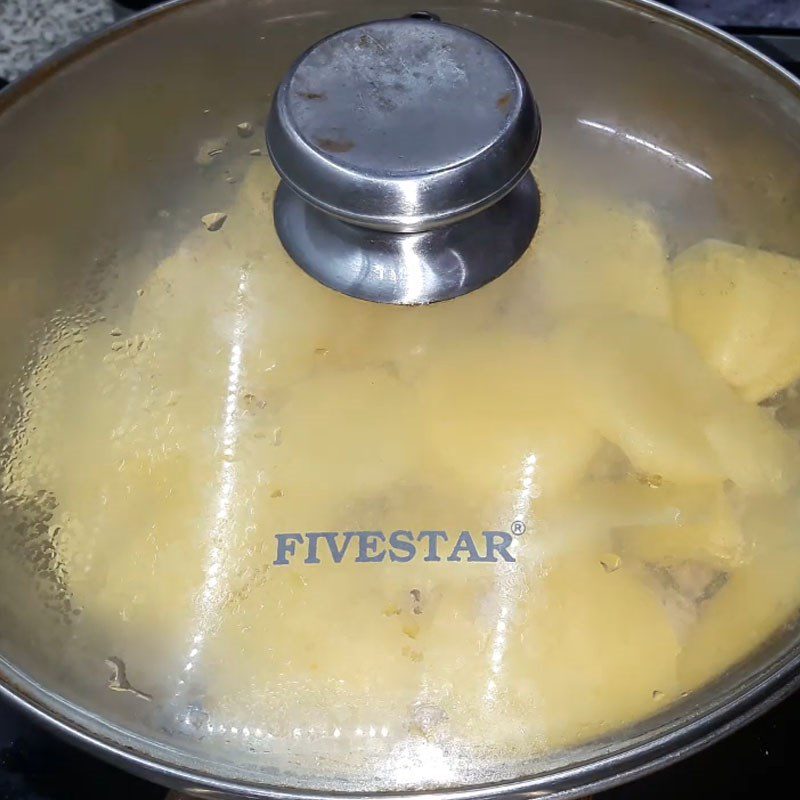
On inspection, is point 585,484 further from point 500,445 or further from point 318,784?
point 318,784

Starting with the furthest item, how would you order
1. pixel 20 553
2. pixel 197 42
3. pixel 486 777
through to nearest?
pixel 197 42 → pixel 20 553 → pixel 486 777

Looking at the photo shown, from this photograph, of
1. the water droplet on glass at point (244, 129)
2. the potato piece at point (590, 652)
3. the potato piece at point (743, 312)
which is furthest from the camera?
the water droplet on glass at point (244, 129)

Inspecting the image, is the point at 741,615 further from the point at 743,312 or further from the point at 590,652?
the point at 743,312

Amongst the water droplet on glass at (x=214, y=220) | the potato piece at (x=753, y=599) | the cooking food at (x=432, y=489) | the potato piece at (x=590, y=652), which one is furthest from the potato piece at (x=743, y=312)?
the water droplet on glass at (x=214, y=220)

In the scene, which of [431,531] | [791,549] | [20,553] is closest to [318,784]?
[431,531]

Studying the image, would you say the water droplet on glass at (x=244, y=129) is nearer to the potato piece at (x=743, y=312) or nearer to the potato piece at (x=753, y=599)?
the potato piece at (x=743, y=312)

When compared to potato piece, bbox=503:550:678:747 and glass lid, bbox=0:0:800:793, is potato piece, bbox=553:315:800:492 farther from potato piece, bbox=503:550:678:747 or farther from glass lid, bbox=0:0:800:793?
potato piece, bbox=503:550:678:747
